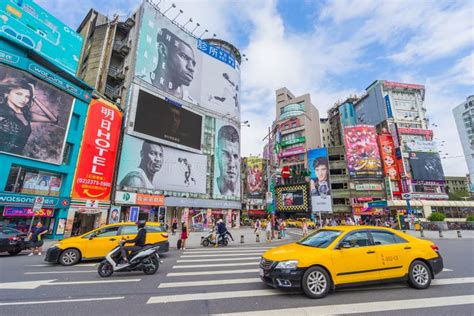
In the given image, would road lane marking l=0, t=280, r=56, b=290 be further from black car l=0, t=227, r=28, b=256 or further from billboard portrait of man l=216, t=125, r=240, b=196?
billboard portrait of man l=216, t=125, r=240, b=196

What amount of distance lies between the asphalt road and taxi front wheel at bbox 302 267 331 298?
16 centimetres

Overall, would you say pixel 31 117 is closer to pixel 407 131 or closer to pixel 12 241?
pixel 12 241

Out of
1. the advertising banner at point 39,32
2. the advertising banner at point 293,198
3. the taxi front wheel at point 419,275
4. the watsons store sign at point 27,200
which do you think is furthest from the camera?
the advertising banner at point 293,198

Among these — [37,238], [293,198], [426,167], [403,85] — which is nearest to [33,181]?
[37,238]

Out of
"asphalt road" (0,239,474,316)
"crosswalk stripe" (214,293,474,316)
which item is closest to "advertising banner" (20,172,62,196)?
"asphalt road" (0,239,474,316)

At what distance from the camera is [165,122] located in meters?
35.1

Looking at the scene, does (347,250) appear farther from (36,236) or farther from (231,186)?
(231,186)

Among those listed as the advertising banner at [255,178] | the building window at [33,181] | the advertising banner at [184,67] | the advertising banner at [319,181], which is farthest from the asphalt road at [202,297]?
the advertising banner at [255,178]

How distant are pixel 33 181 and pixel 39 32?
16393 millimetres

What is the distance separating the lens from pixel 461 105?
91062 millimetres

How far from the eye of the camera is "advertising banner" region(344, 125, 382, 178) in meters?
51.4

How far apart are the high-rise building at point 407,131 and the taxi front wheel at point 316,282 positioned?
47.5 m

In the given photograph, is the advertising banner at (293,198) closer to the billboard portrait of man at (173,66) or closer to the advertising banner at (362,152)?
the advertising banner at (362,152)

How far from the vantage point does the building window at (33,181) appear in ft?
61.4
